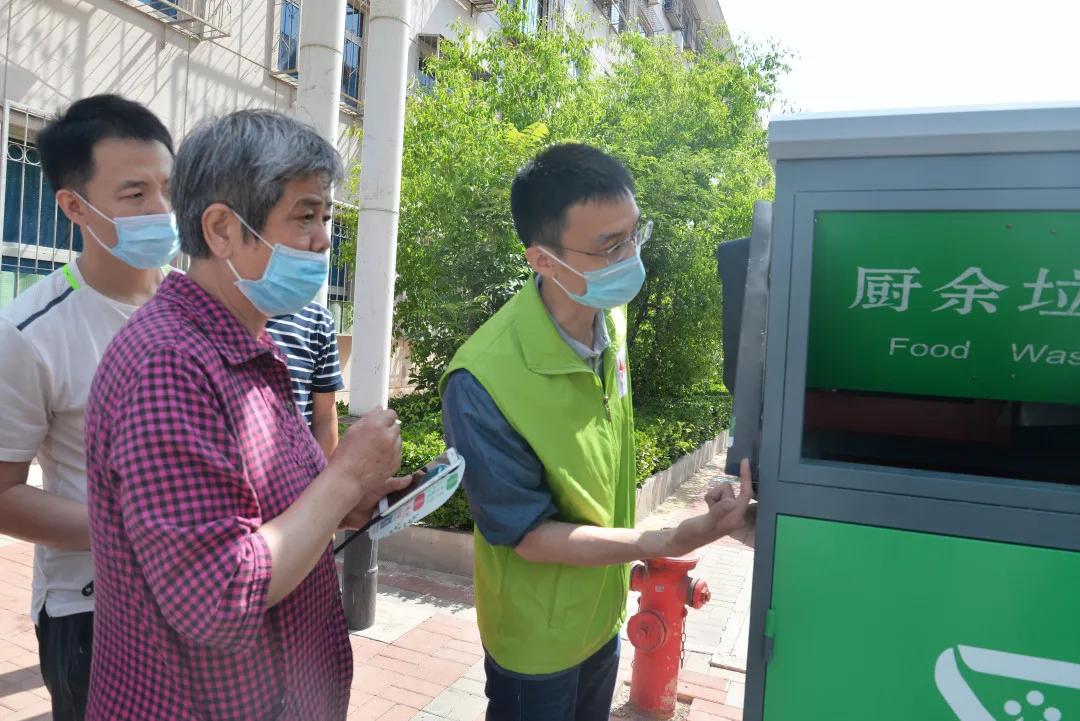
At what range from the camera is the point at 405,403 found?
7.75 metres

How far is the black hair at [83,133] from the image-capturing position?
5.77ft

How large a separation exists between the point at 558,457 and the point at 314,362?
748 millimetres

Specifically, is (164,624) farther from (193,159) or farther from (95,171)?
(95,171)

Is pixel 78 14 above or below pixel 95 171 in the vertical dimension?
above

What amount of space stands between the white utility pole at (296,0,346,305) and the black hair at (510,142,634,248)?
6.68ft

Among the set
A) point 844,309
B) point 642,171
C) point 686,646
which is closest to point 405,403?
point 642,171

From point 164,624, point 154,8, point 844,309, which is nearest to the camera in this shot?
point 164,624

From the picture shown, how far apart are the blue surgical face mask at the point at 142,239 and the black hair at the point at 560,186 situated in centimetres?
82

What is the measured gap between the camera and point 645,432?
743 cm

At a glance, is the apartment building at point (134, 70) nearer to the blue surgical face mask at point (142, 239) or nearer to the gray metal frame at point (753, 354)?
the blue surgical face mask at point (142, 239)

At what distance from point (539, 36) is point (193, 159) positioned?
9.09 metres

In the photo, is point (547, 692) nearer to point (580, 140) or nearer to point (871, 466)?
point (871, 466)

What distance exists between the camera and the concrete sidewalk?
3.15m

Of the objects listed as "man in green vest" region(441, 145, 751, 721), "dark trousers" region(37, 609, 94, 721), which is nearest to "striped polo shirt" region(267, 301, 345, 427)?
"man in green vest" region(441, 145, 751, 721)
